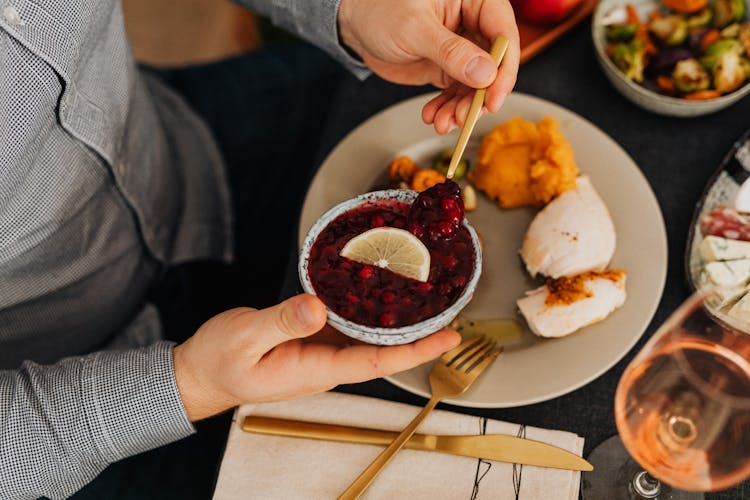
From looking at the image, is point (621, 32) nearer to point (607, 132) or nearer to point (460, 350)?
point (607, 132)

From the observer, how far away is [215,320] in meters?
1.27

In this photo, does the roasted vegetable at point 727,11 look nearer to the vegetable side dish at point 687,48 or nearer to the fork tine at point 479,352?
the vegetable side dish at point 687,48

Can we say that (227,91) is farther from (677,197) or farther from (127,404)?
(677,197)

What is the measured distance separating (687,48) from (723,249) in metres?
0.60

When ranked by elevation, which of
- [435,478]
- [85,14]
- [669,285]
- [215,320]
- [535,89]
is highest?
[85,14]

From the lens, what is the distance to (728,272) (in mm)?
1372

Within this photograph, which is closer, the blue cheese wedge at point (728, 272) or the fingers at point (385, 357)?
the fingers at point (385, 357)

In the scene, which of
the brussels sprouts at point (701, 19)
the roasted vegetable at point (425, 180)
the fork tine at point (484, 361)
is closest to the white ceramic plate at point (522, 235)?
the fork tine at point (484, 361)

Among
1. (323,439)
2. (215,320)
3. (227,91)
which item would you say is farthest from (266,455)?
(227,91)

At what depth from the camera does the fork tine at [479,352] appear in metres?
1.35

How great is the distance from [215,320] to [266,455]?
11.2 inches

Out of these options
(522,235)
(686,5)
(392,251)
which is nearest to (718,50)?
(686,5)

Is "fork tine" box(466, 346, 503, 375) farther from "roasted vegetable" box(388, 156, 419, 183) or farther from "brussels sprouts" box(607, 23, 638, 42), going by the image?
"brussels sprouts" box(607, 23, 638, 42)

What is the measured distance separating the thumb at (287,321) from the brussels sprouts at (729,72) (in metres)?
1.17
